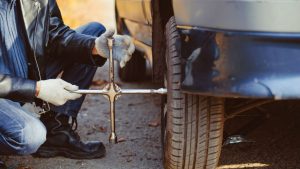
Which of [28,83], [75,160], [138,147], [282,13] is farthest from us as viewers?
[138,147]

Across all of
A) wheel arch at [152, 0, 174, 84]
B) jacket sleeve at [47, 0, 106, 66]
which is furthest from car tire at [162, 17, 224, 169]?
jacket sleeve at [47, 0, 106, 66]

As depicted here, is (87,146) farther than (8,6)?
Yes

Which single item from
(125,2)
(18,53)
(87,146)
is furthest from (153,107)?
(18,53)

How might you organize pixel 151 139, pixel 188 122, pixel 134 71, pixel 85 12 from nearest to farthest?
1. pixel 188 122
2. pixel 151 139
3. pixel 134 71
4. pixel 85 12

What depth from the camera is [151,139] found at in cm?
300

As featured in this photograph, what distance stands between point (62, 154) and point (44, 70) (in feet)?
1.55

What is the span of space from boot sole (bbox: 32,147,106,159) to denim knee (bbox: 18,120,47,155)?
1.27ft

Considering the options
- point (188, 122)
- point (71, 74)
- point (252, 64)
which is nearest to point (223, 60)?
point (252, 64)

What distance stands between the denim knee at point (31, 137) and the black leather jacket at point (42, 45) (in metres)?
0.13

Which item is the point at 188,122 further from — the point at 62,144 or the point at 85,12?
the point at 85,12

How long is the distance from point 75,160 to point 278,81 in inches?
52.3

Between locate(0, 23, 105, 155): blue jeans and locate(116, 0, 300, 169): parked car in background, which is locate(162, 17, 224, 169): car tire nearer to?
locate(116, 0, 300, 169): parked car in background

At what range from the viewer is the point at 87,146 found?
8.91ft

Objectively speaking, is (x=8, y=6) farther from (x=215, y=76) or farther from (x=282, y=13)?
(x=282, y=13)
